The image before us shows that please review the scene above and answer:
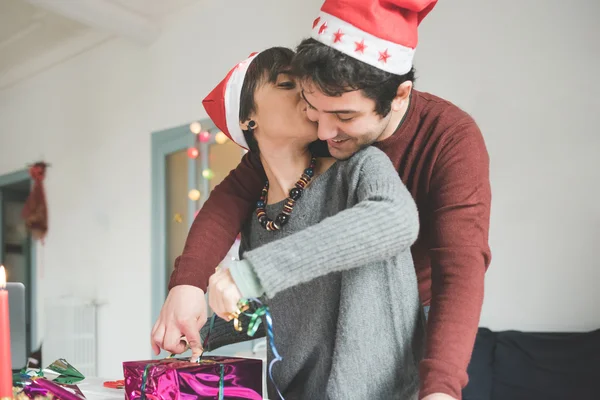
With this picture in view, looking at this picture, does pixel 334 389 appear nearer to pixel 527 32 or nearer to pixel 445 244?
pixel 445 244

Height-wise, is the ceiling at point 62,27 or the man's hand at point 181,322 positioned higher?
the ceiling at point 62,27

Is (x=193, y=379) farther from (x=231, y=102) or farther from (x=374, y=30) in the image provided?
(x=374, y=30)

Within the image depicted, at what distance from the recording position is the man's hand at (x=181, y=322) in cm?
78

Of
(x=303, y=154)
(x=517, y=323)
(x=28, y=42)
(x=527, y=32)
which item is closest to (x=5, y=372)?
(x=303, y=154)

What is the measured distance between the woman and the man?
0.15 feet

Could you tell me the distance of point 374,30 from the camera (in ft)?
2.66

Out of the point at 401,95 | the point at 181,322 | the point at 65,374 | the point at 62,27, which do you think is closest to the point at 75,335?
the point at 62,27

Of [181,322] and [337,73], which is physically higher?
[337,73]

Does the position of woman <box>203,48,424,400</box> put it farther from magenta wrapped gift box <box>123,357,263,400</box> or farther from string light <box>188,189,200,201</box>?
string light <box>188,189,200,201</box>

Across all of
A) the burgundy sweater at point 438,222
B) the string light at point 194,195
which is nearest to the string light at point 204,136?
the string light at point 194,195

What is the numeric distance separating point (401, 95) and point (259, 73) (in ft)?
0.72

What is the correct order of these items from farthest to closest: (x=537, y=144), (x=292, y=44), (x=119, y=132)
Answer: (x=119, y=132), (x=292, y=44), (x=537, y=144)

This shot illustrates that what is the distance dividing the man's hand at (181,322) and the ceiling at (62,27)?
318cm

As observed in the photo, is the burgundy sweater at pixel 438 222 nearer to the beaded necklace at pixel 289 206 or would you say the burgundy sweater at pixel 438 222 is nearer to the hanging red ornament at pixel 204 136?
the beaded necklace at pixel 289 206
